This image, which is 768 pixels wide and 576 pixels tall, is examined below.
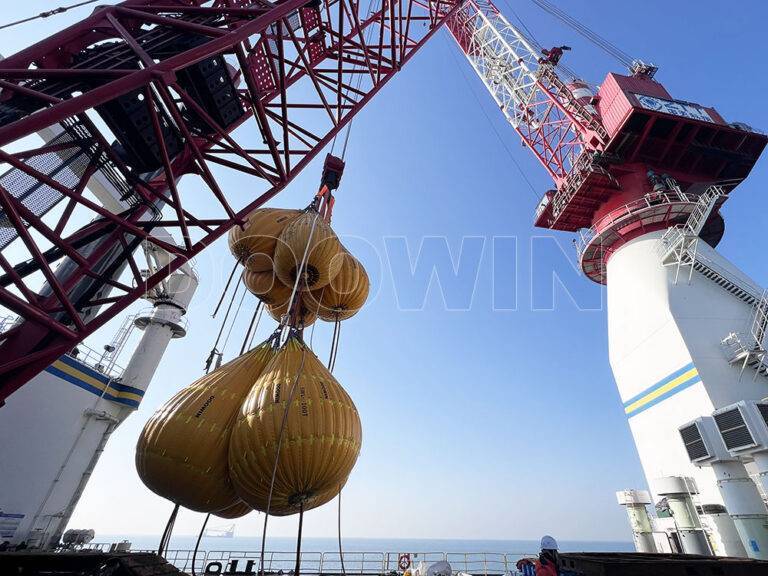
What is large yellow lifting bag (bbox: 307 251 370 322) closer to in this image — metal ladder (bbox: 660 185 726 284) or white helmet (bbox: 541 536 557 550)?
white helmet (bbox: 541 536 557 550)

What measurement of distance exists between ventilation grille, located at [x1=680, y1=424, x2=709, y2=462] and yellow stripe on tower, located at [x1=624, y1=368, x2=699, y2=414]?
13.4 feet

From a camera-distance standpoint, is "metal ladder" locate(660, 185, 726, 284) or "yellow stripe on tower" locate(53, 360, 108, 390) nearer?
"yellow stripe on tower" locate(53, 360, 108, 390)

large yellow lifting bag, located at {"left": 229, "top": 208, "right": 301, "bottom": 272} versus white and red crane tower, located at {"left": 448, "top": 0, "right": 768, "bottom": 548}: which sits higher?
white and red crane tower, located at {"left": 448, "top": 0, "right": 768, "bottom": 548}

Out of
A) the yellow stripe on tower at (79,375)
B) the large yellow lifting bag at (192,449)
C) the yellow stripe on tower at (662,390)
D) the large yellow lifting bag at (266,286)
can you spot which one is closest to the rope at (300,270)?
the large yellow lifting bag at (266,286)

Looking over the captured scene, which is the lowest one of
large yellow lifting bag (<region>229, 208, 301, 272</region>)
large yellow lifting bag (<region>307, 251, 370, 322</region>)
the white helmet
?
the white helmet

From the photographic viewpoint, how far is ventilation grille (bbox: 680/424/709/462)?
1280 centimetres

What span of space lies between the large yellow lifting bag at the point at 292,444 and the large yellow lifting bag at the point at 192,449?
0.36 meters

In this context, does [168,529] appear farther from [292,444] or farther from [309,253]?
[309,253]

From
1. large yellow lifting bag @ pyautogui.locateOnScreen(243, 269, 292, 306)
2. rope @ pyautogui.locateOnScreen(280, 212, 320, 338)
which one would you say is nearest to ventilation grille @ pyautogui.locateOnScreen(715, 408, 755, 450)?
rope @ pyautogui.locateOnScreen(280, 212, 320, 338)

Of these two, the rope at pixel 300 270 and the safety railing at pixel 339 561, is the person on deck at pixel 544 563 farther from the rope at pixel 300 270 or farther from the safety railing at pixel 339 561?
the rope at pixel 300 270

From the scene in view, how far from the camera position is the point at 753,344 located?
16375mm

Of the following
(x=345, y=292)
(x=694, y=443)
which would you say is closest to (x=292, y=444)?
(x=345, y=292)

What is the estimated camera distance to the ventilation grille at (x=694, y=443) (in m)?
12.8

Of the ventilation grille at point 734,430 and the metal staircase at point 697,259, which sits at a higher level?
the metal staircase at point 697,259
